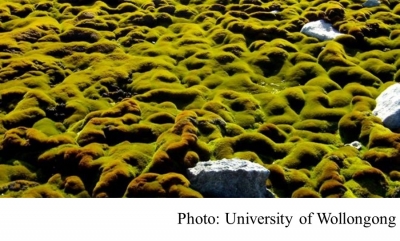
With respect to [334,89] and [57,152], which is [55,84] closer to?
[57,152]

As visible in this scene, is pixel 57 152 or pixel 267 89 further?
pixel 267 89

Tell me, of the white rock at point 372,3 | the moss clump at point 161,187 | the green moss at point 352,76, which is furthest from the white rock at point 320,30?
the moss clump at point 161,187

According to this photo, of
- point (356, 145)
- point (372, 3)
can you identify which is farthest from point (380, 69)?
point (372, 3)

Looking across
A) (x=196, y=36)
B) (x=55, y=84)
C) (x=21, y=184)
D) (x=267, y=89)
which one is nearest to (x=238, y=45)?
(x=196, y=36)

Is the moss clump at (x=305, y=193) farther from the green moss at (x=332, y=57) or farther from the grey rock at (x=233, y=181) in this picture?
the green moss at (x=332, y=57)

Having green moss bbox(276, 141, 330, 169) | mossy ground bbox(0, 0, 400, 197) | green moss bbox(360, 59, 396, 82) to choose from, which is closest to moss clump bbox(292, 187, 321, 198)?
mossy ground bbox(0, 0, 400, 197)
